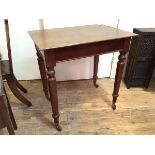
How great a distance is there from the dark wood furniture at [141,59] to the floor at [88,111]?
0.11 m

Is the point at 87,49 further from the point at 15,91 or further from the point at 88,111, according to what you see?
the point at 15,91

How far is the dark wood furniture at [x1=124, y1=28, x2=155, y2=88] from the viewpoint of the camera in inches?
69.2

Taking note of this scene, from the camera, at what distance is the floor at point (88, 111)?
4.87 feet

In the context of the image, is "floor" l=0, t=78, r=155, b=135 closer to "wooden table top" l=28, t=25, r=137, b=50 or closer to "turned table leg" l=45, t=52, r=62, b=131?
"turned table leg" l=45, t=52, r=62, b=131

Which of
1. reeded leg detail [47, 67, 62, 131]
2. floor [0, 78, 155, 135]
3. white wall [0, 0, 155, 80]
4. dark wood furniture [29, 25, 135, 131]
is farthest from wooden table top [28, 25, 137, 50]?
floor [0, 78, 155, 135]

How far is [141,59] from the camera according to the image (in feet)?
6.11

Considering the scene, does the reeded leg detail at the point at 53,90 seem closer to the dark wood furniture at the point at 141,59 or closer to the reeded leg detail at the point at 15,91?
the reeded leg detail at the point at 15,91

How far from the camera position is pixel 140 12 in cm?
187

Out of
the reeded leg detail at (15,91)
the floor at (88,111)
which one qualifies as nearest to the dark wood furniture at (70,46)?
the floor at (88,111)

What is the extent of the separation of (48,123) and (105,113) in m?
0.52

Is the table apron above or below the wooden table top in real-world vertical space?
below

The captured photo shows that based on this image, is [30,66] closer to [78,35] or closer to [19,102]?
[19,102]

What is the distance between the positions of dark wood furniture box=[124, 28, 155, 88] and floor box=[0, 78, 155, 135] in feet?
0.37
